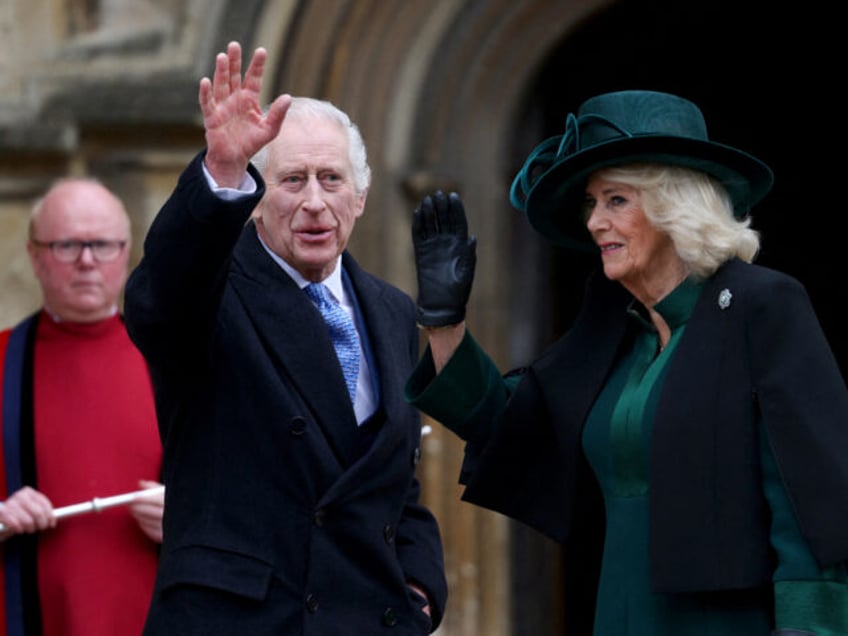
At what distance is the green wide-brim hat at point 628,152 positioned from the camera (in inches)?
134

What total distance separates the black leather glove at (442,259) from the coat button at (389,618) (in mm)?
528

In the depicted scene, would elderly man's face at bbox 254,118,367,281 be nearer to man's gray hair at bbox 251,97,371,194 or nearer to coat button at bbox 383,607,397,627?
man's gray hair at bbox 251,97,371,194

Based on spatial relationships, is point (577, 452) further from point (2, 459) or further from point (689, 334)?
point (2, 459)

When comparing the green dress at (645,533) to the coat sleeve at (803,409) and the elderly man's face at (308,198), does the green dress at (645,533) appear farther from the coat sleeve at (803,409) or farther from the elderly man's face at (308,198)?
the elderly man's face at (308,198)

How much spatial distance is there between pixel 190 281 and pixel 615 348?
79cm

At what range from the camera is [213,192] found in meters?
3.23

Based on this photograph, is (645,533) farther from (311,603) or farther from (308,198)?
(308,198)

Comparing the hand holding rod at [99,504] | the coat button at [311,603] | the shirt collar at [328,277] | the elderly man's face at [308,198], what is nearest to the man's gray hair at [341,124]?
the elderly man's face at [308,198]

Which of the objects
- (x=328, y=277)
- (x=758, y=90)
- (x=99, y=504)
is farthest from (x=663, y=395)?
(x=758, y=90)

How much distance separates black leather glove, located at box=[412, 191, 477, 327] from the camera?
350 centimetres

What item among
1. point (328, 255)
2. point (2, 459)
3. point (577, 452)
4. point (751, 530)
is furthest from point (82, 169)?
point (751, 530)

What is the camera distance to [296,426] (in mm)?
3475

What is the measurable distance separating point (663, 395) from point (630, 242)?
28cm

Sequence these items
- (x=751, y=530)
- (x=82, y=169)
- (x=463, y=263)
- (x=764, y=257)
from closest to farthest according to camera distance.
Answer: (x=751, y=530) → (x=463, y=263) → (x=82, y=169) → (x=764, y=257)
